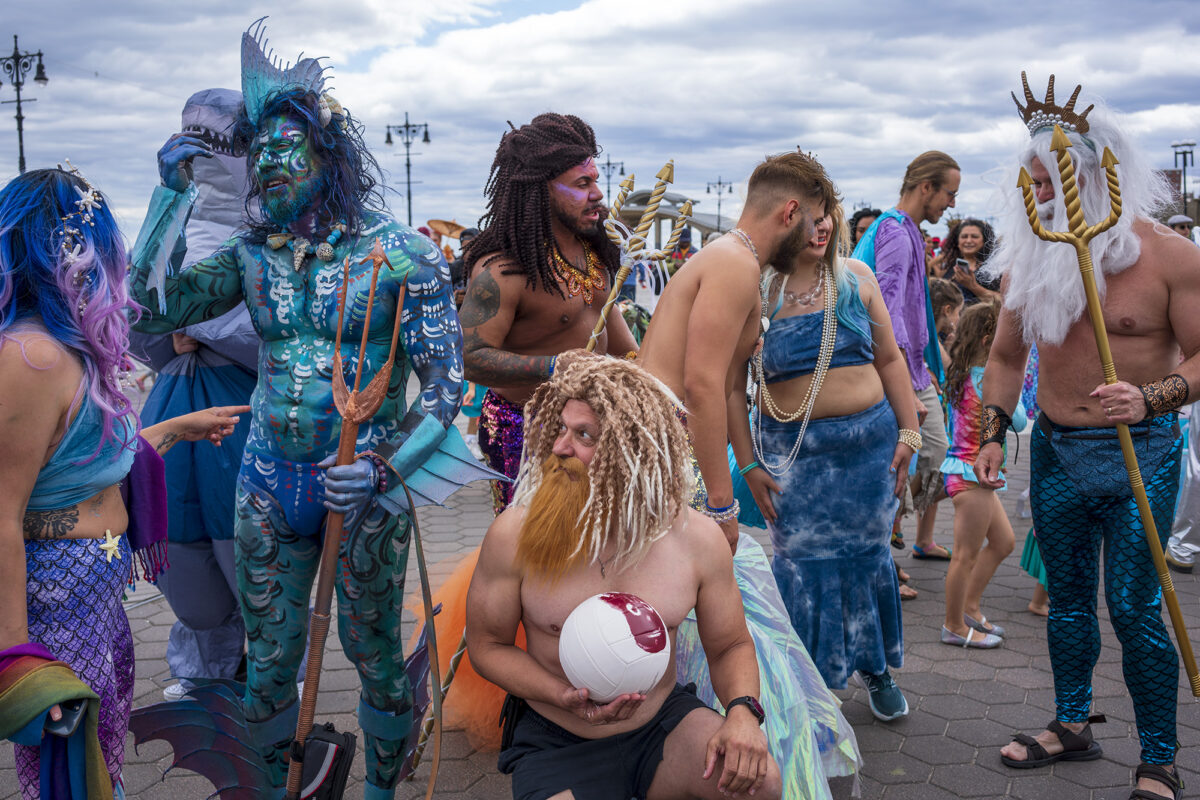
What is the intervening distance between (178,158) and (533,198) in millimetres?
1295

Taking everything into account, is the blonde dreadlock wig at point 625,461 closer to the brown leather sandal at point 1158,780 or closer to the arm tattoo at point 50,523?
the arm tattoo at point 50,523

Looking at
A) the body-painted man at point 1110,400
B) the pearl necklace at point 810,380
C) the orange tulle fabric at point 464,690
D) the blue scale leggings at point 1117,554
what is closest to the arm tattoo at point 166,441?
the orange tulle fabric at point 464,690

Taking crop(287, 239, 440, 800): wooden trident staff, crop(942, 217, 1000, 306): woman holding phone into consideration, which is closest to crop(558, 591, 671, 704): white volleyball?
crop(287, 239, 440, 800): wooden trident staff

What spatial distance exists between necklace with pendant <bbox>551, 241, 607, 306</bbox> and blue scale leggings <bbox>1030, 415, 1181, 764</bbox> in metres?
1.65

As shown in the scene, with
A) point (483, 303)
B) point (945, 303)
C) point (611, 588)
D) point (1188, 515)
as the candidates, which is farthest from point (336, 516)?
point (1188, 515)

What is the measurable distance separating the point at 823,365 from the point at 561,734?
1704 mm

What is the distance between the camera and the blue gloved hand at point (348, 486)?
2.27 m

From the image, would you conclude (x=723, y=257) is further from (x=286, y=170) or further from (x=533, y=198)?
(x=286, y=170)

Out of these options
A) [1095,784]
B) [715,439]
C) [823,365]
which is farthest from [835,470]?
[1095,784]

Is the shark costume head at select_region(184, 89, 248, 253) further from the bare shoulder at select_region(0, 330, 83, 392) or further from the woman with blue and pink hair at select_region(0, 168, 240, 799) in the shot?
the bare shoulder at select_region(0, 330, 83, 392)

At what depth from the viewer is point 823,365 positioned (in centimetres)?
336

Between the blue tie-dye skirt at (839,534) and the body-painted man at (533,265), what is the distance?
87cm

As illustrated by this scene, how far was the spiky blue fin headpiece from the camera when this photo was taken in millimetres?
2621

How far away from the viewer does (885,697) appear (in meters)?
3.63
